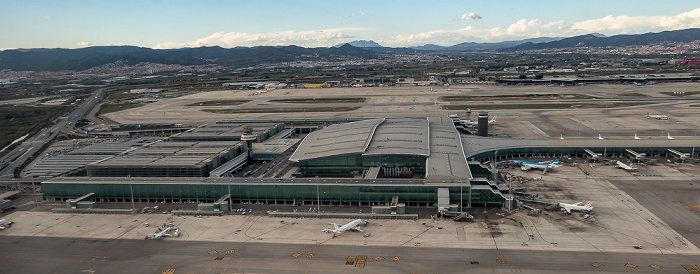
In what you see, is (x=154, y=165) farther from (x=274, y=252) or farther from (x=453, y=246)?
(x=453, y=246)

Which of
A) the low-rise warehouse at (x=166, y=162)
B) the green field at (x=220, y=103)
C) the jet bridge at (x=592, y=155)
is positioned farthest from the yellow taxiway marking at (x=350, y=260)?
the green field at (x=220, y=103)

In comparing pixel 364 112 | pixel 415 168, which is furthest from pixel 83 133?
pixel 415 168

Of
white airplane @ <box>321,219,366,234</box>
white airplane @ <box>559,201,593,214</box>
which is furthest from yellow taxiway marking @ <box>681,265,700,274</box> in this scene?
white airplane @ <box>321,219,366,234</box>

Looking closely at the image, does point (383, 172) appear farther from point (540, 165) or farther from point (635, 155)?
point (635, 155)

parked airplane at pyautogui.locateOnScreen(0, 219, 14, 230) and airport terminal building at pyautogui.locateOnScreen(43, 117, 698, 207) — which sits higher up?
airport terminal building at pyautogui.locateOnScreen(43, 117, 698, 207)

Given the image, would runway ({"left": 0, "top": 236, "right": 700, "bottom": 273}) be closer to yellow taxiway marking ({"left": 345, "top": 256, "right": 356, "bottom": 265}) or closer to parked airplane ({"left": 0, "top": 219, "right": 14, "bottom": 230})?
yellow taxiway marking ({"left": 345, "top": 256, "right": 356, "bottom": 265})

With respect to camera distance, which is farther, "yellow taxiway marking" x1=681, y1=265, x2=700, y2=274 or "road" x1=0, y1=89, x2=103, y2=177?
"road" x1=0, y1=89, x2=103, y2=177

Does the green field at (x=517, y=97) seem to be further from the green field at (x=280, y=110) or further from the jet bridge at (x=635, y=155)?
the jet bridge at (x=635, y=155)
